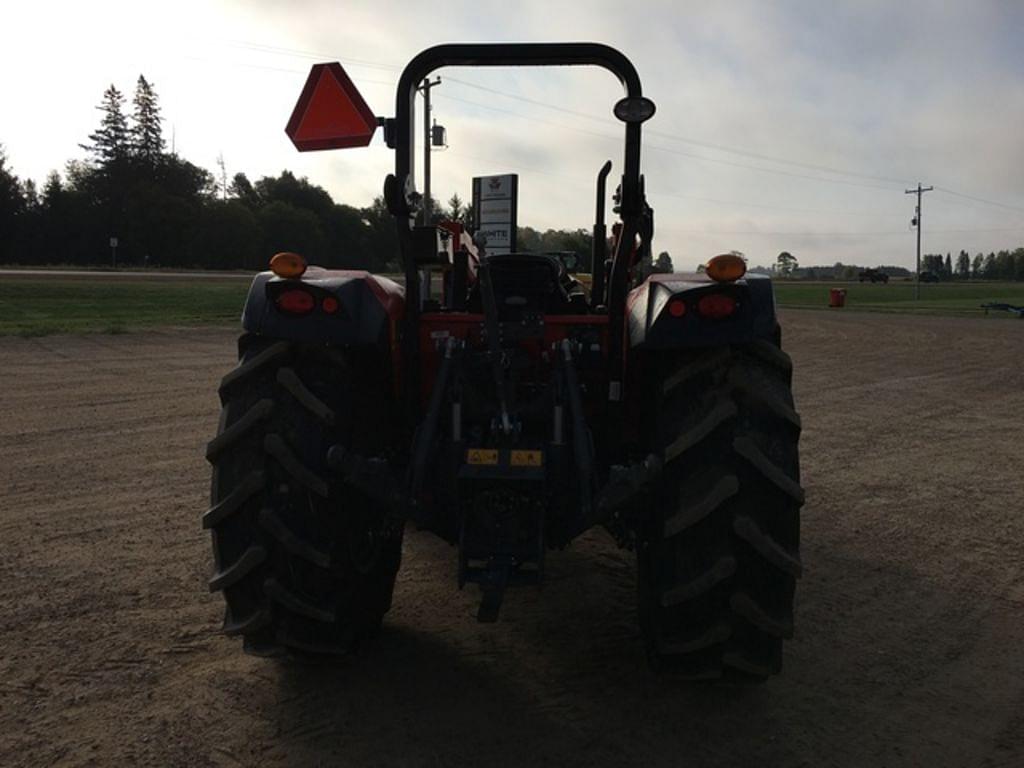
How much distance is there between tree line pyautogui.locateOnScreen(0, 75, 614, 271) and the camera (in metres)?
Result: 69.9

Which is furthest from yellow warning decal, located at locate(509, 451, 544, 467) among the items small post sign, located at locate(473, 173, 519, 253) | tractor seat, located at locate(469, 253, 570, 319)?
small post sign, located at locate(473, 173, 519, 253)

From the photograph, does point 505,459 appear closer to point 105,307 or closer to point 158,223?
point 105,307

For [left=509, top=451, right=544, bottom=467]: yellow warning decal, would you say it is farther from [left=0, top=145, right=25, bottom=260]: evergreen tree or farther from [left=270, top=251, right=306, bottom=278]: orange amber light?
[left=0, top=145, right=25, bottom=260]: evergreen tree

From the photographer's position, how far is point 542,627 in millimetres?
3912

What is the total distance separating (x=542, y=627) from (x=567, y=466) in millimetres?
1090

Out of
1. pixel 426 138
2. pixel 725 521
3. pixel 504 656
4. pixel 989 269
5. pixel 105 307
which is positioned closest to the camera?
pixel 725 521

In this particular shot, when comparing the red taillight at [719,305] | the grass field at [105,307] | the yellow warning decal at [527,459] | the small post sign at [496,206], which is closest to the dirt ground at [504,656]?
the yellow warning decal at [527,459]

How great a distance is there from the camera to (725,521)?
9.77 ft

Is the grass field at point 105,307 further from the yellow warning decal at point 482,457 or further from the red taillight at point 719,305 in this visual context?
the red taillight at point 719,305

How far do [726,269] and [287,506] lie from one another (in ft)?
5.93

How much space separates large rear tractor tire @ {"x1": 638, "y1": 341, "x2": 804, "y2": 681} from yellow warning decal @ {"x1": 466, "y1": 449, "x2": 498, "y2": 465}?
2.01ft

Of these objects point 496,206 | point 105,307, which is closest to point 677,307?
point 496,206

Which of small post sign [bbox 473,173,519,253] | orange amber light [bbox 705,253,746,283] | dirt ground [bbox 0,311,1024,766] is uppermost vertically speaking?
small post sign [bbox 473,173,519,253]

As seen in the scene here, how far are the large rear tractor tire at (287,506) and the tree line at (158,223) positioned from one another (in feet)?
206
